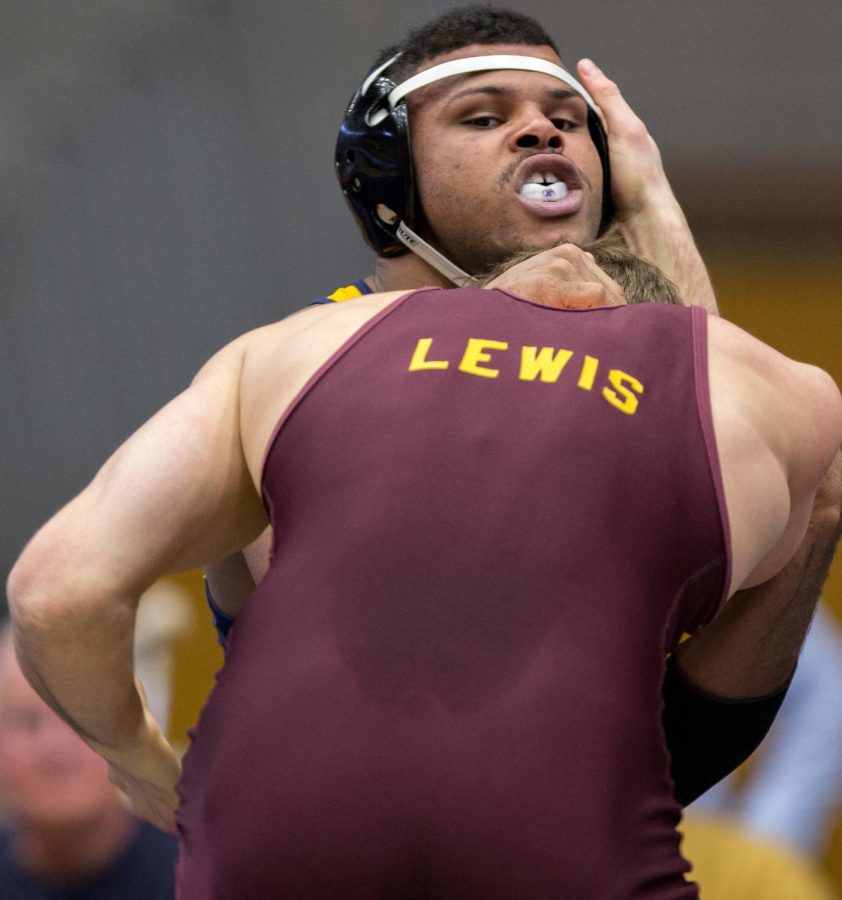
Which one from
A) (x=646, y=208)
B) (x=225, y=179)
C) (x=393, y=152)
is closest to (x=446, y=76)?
(x=393, y=152)

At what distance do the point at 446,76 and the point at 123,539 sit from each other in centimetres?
167

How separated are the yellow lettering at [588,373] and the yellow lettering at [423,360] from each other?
173mm

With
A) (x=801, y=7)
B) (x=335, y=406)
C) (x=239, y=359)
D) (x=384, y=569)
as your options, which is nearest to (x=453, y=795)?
(x=384, y=569)

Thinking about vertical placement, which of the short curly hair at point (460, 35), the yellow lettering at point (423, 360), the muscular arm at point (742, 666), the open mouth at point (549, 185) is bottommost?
the muscular arm at point (742, 666)

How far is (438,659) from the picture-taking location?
1987 mm

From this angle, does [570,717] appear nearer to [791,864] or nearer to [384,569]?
[384,569]

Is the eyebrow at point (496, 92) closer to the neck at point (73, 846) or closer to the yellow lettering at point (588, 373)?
the yellow lettering at point (588, 373)

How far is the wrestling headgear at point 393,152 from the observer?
3570 millimetres

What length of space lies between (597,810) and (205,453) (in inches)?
28.6

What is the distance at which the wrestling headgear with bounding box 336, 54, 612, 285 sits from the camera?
3.57 metres

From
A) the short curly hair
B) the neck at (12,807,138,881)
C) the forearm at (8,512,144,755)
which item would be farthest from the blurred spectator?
the short curly hair

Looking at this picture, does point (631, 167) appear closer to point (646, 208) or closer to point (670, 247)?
point (646, 208)

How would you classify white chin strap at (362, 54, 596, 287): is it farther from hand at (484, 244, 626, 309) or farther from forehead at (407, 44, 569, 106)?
hand at (484, 244, 626, 309)

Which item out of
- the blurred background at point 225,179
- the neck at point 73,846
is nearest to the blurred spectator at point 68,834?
the neck at point 73,846
